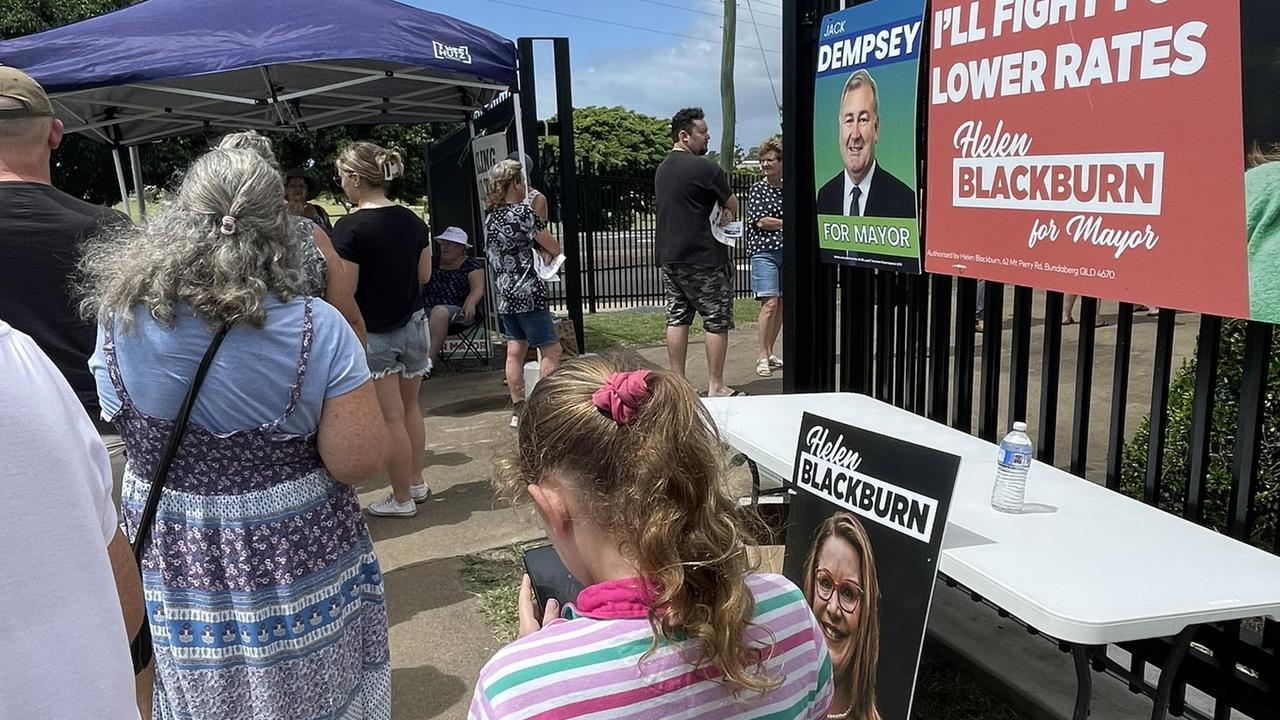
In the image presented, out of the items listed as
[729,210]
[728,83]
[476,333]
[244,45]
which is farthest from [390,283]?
[728,83]

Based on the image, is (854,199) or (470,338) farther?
(470,338)

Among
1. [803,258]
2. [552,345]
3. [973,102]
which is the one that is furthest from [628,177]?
[973,102]

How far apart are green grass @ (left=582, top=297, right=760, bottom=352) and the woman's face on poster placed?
6701mm

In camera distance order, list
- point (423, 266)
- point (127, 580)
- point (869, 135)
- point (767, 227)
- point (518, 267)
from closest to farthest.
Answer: point (127, 580) → point (869, 135) → point (423, 266) → point (518, 267) → point (767, 227)

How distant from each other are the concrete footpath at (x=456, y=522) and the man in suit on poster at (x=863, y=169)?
1504mm

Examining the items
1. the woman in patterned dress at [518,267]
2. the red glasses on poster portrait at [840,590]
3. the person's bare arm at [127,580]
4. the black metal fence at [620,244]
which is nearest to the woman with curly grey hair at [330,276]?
the person's bare arm at [127,580]

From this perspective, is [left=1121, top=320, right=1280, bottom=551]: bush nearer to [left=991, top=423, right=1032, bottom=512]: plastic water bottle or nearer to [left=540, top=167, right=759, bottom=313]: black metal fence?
[left=991, top=423, right=1032, bottom=512]: plastic water bottle

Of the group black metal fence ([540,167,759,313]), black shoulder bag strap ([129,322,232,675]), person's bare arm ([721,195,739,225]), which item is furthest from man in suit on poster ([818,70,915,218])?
black metal fence ([540,167,759,313])

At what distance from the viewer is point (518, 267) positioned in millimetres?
5742

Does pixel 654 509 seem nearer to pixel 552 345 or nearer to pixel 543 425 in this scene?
pixel 543 425

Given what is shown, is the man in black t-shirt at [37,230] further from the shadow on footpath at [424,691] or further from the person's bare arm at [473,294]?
Result: the person's bare arm at [473,294]

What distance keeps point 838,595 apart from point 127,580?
1421 mm

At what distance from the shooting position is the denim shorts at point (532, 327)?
229 inches

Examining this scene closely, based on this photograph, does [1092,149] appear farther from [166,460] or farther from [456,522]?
[456,522]
